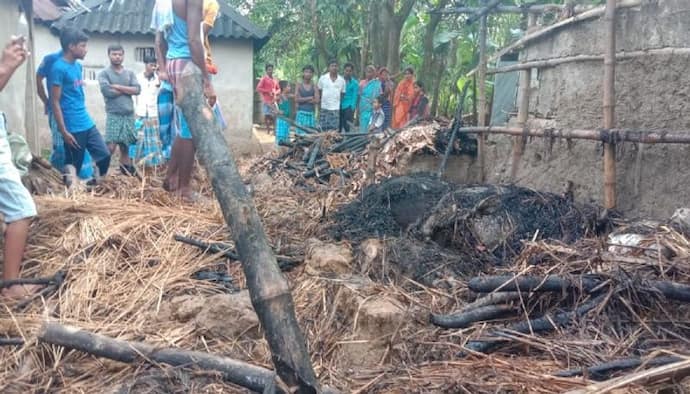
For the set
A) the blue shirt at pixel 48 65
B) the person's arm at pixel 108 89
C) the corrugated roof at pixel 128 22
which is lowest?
the person's arm at pixel 108 89

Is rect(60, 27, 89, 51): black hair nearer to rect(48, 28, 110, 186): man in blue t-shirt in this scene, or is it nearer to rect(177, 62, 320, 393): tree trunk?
rect(48, 28, 110, 186): man in blue t-shirt

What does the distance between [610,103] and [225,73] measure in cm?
1004

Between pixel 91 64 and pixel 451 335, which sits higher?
pixel 91 64

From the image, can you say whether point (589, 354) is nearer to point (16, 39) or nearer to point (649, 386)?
point (649, 386)

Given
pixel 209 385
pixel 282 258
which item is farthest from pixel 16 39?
pixel 209 385

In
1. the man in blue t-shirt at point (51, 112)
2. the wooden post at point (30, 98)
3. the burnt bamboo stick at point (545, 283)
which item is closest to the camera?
the burnt bamboo stick at point (545, 283)

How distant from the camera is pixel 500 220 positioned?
177 inches

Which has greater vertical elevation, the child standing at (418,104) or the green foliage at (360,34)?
the green foliage at (360,34)

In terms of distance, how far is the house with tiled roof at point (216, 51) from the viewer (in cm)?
1319

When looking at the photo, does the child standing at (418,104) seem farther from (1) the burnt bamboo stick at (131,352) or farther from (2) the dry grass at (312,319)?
(1) the burnt bamboo stick at (131,352)

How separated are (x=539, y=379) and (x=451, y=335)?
63cm

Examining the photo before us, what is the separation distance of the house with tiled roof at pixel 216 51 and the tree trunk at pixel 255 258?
11.0m

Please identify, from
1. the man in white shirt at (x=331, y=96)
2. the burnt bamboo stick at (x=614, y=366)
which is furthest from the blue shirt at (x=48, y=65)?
the man in white shirt at (x=331, y=96)

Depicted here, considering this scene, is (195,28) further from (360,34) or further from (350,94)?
(360,34)
